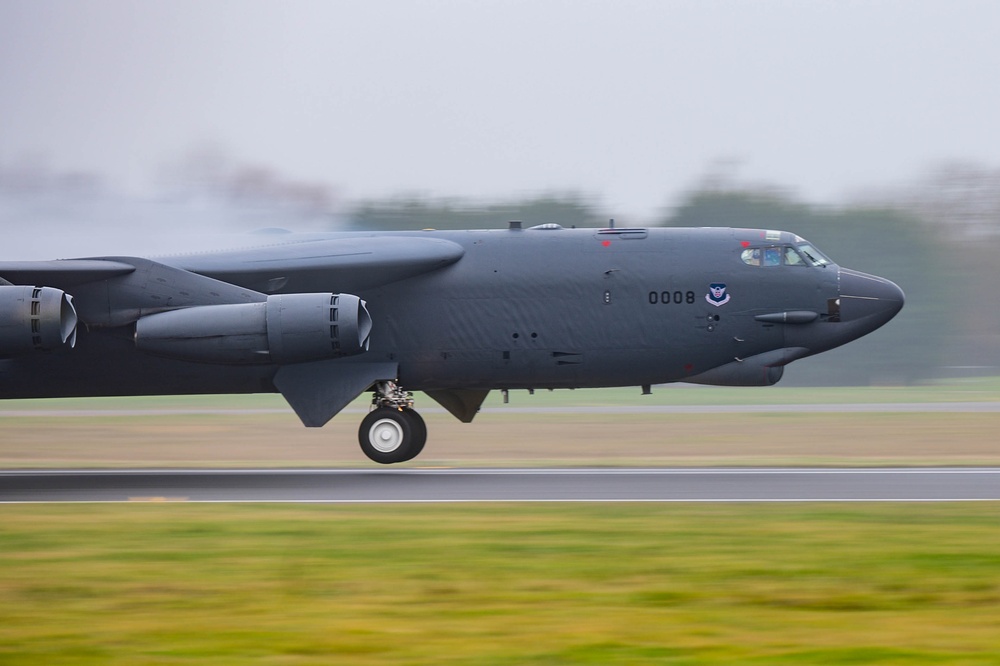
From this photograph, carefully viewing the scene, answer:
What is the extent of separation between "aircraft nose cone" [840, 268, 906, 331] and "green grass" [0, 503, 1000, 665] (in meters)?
5.26

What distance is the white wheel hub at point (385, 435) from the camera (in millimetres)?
19266

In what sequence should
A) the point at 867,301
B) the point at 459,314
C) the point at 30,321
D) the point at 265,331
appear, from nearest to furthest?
the point at 30,321 → the point at 265,331 → the point at 867,301 → the point at 459,314

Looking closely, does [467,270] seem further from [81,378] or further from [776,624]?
[776,624]

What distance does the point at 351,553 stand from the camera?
1075 cm

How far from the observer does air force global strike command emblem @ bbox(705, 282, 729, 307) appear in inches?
729

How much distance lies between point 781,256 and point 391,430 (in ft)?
21.3

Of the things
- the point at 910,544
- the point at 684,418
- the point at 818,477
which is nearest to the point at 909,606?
the point at 910,544

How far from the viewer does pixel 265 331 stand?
58.9 ft

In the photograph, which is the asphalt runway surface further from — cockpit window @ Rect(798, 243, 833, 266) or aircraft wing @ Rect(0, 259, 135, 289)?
aircraft wing @ Rect(0, 259, 135, 289)

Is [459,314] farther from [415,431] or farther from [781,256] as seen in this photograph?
[781,256]

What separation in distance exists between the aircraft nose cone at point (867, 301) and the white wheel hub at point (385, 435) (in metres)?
6.91

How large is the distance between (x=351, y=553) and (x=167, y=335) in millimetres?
8425

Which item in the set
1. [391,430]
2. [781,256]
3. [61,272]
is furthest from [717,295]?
[61,272]

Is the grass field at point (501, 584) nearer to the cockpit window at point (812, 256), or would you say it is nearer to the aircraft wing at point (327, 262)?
the aircraft wing at point (327, 262)
